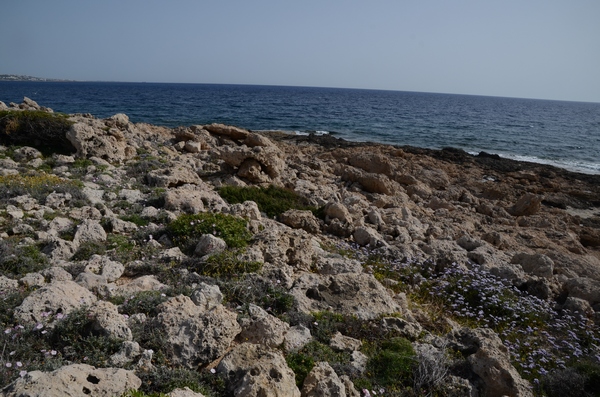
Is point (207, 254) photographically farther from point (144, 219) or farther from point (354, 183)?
point (354, 183)

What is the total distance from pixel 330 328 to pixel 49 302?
3282mm

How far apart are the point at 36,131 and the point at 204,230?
8691 millimetres

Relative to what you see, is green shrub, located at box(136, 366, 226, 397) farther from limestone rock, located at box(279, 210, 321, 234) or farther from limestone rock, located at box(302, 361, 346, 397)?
limestone rock, located at box(279, 210, 321, 234)

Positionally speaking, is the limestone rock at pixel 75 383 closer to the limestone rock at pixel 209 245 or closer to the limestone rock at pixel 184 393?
the limestone rock at pixel 184 393

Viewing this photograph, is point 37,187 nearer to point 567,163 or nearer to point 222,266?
point 222,266

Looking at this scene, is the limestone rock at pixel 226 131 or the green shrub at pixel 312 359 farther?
the limestone rock at pixel 226 131

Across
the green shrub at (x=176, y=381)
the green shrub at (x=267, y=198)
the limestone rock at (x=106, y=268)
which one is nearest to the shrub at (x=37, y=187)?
the limestone rock at (x=106, y=268)

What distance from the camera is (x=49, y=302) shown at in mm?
4422

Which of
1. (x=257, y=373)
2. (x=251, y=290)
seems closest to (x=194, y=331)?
(x=257, y=373)

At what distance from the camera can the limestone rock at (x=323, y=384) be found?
3.83 metres

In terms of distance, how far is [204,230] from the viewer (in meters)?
7.19

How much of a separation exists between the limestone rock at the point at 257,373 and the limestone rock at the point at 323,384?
0.14 meters

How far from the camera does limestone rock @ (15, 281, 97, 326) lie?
4254 mm

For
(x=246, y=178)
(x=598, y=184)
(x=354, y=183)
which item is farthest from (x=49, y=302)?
(x=598, y=184)
